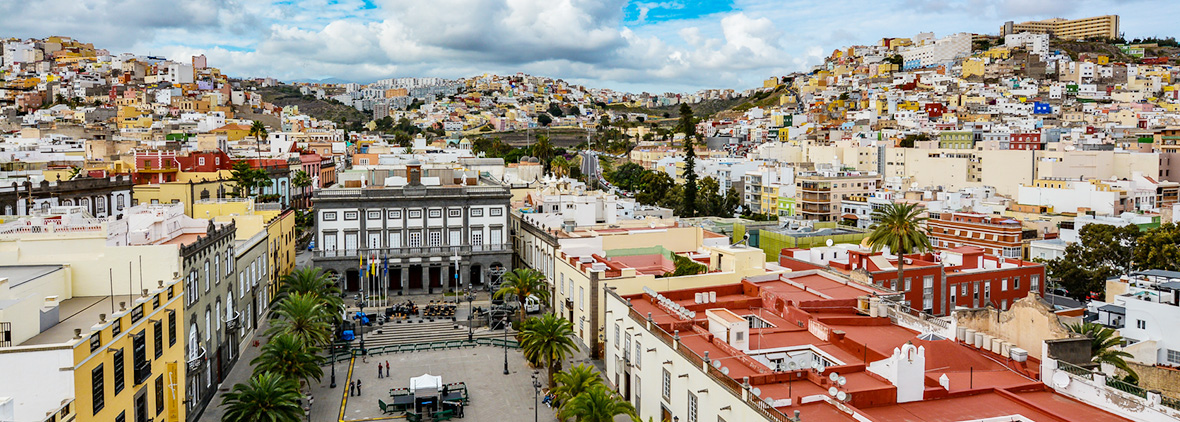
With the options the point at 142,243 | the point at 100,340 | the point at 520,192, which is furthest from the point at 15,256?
the point at 520,192

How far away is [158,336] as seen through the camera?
26.9 metres

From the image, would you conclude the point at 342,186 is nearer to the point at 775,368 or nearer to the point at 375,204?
the point at 375,204

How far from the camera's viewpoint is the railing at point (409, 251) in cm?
5725

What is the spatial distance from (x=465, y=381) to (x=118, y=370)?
17.3 m

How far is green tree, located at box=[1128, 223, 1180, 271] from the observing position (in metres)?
53.8

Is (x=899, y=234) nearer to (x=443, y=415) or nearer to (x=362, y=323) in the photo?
(x=443, y=415)

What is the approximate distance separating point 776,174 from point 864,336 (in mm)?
75076

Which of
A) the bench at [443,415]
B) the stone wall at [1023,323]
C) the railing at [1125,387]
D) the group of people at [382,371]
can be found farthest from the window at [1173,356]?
the group of people at [382,371]

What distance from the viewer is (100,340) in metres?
22.4

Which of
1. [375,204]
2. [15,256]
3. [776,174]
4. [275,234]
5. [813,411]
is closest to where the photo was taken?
[813,411]

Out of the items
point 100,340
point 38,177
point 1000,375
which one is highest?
point 38,177

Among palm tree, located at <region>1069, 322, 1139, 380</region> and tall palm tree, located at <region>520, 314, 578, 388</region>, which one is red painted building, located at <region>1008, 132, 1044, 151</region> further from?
Result: tall palm tree, located at <region>520, 314, 578, 388</region>

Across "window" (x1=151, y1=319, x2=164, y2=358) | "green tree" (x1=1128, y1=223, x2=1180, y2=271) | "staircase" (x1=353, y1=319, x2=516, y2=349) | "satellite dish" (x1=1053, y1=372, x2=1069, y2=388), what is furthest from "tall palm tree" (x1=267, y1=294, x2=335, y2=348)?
"green tree" (x1=1128, y1=223, x2=1180, y2=271)

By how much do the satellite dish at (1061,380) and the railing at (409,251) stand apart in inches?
1609
